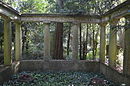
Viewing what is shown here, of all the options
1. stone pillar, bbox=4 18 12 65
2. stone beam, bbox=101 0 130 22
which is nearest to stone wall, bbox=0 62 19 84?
stone pillar, bbox=4 18 12 65

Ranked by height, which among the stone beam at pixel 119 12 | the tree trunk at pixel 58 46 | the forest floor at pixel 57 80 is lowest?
the forest floor at pixel 57 80

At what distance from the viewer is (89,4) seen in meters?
12.5

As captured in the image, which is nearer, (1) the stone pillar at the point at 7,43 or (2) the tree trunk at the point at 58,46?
(1) the stone pillar at the point at 7,43

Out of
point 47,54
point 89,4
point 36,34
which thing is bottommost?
point 47,54

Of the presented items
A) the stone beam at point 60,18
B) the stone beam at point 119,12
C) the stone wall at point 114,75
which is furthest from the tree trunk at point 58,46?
the stone beam at point 119,12

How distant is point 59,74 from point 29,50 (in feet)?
23.0

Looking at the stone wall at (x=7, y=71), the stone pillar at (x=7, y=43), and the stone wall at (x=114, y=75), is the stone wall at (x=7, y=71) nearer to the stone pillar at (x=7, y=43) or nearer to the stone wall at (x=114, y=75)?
the stone pillar at (x=7, y=43)

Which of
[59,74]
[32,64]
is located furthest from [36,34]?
[59,74]

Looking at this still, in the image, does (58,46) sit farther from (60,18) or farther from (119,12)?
(119,12)

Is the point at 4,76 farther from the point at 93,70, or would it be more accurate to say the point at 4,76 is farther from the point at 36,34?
the point at 36,34

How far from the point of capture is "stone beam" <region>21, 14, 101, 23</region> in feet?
38.5

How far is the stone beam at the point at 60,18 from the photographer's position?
462 inches

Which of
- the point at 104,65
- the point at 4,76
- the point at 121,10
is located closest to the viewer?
the point at 121,10

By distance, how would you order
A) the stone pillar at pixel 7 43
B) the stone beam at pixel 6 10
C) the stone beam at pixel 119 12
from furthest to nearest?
1. the stone pillar at pixel 7 43
2. the stone beam at pixel 6 10
3. the stone beam at pixel 119 12
